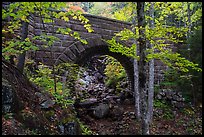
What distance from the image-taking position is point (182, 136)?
31.5 ft

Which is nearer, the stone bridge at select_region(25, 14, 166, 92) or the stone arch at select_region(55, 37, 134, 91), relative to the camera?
the stone bridge at select_region(25, 14, 166, 92)

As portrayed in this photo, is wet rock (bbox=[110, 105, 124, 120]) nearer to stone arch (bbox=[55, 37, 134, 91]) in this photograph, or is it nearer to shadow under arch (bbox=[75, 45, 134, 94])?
shadow under arch (bbox=[75, 45, 134, 94])

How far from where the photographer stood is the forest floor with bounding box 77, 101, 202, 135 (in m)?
10.2

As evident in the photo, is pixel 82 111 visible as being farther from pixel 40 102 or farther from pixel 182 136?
pixel 40 102

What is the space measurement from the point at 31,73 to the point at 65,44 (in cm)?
315

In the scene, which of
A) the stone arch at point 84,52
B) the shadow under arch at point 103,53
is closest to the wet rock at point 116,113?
the shadow under arch at point 103,53

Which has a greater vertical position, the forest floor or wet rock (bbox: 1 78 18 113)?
wet rock (bbox: 1 78 18 113)

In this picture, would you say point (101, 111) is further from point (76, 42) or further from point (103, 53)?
point (76, 42)

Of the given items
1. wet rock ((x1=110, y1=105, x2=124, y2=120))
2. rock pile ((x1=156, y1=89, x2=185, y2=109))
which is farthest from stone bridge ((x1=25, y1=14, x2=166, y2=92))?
wet rock ((x1=110, y1=105, x2=124, y2=120))

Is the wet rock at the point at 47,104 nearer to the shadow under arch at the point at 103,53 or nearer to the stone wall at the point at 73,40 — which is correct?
the stone wall at the point at 73,40

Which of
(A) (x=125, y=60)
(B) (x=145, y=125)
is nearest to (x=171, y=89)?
(A) (x=125, y=60)

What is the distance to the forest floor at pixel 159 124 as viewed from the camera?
33.3ft

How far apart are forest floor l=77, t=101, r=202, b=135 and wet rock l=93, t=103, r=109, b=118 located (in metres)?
0.20

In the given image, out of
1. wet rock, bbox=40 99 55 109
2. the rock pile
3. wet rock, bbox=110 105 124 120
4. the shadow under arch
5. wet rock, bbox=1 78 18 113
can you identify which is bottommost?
wet rock, bbox=110 105 124 120
